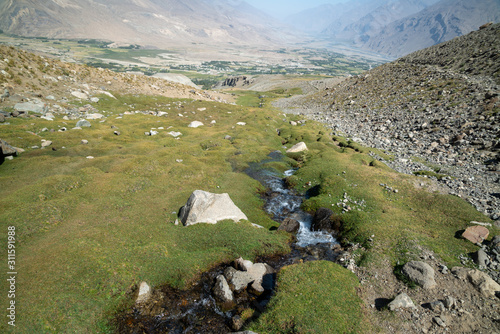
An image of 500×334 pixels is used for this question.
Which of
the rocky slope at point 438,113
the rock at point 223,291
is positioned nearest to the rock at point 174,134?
the rock at point 223,291

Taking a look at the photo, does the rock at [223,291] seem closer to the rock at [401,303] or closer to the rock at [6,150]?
the rock at [401,303]

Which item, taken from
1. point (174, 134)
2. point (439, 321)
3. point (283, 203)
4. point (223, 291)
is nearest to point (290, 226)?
point (283, 203)

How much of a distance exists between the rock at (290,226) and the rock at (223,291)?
9.35 meters

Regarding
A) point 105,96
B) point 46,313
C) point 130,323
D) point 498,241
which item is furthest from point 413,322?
point 105,96

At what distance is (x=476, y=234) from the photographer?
20.0 meters

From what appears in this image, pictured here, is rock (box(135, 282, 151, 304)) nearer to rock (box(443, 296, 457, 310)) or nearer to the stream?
the stream

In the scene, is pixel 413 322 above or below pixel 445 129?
below

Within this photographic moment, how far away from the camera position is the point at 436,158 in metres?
37.8

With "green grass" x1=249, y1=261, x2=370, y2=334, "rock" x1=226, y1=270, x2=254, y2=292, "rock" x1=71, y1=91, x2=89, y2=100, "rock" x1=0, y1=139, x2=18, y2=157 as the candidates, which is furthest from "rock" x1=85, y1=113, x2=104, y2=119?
"green grass" x1=249, y1=261, x2=370, y2=334

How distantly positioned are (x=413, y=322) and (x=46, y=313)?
22.0 m

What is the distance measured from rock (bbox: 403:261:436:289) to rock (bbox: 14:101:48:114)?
201 ft

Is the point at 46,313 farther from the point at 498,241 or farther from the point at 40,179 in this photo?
the point at 498,241

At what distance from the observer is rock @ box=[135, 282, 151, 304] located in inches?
616

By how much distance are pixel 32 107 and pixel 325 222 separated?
183ft
